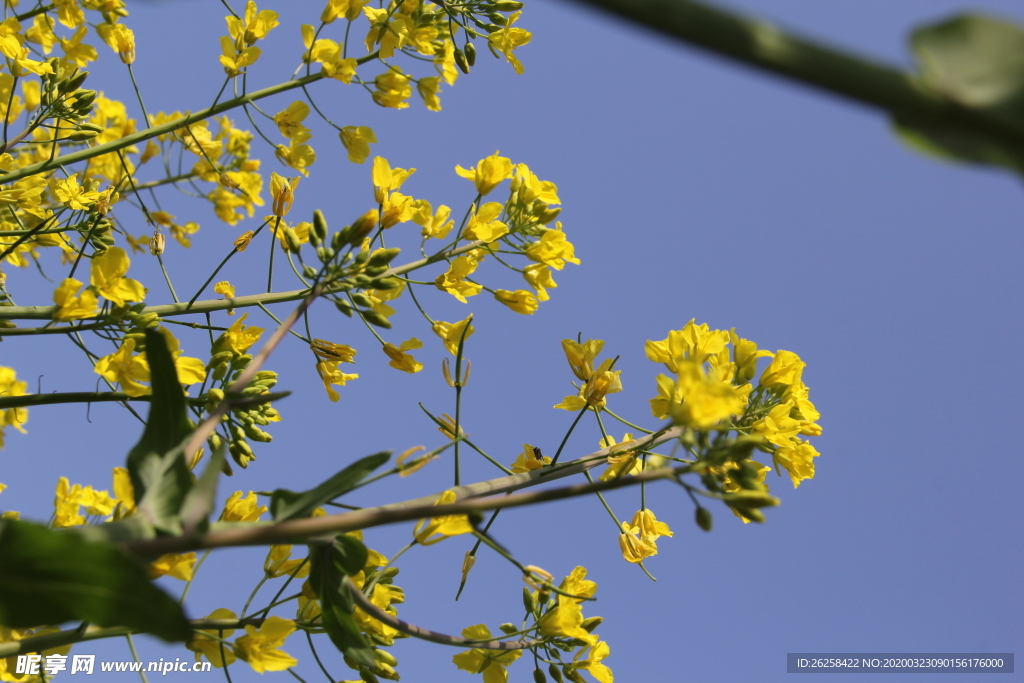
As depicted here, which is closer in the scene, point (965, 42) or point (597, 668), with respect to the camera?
point (965, 42)

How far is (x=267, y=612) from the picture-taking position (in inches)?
57.7

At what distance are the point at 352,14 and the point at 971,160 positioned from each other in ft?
8.06

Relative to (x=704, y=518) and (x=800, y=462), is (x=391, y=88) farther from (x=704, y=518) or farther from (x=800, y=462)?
(x=704, y=518)

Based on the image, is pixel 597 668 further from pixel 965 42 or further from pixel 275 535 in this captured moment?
pixel 965 42

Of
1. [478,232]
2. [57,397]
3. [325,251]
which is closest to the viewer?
[325,251]

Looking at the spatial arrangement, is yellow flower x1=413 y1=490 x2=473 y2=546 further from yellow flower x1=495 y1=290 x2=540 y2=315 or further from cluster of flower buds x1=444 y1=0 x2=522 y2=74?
cluster of flower buds x1=444 y1=0 x2=522 y2=74

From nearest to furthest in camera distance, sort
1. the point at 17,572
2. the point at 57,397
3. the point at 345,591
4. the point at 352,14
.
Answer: the point at 17,572
the point at 345,591
the point at 57,397
the point at 352,14

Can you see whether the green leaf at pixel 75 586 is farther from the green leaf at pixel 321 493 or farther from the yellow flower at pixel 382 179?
the yellow flower at pixel 382 179

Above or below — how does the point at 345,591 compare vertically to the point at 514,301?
below

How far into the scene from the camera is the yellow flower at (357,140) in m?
2.75

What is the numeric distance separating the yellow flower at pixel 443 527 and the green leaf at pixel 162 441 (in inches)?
18.8

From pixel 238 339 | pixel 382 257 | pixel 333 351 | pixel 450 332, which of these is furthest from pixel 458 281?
pixel 238 339

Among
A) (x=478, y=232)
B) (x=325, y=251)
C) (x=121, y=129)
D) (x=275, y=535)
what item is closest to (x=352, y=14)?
(x=478, y=232)

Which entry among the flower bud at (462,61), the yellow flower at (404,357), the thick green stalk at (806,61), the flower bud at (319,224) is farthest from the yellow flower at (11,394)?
the thick green stalk at (806,61)
